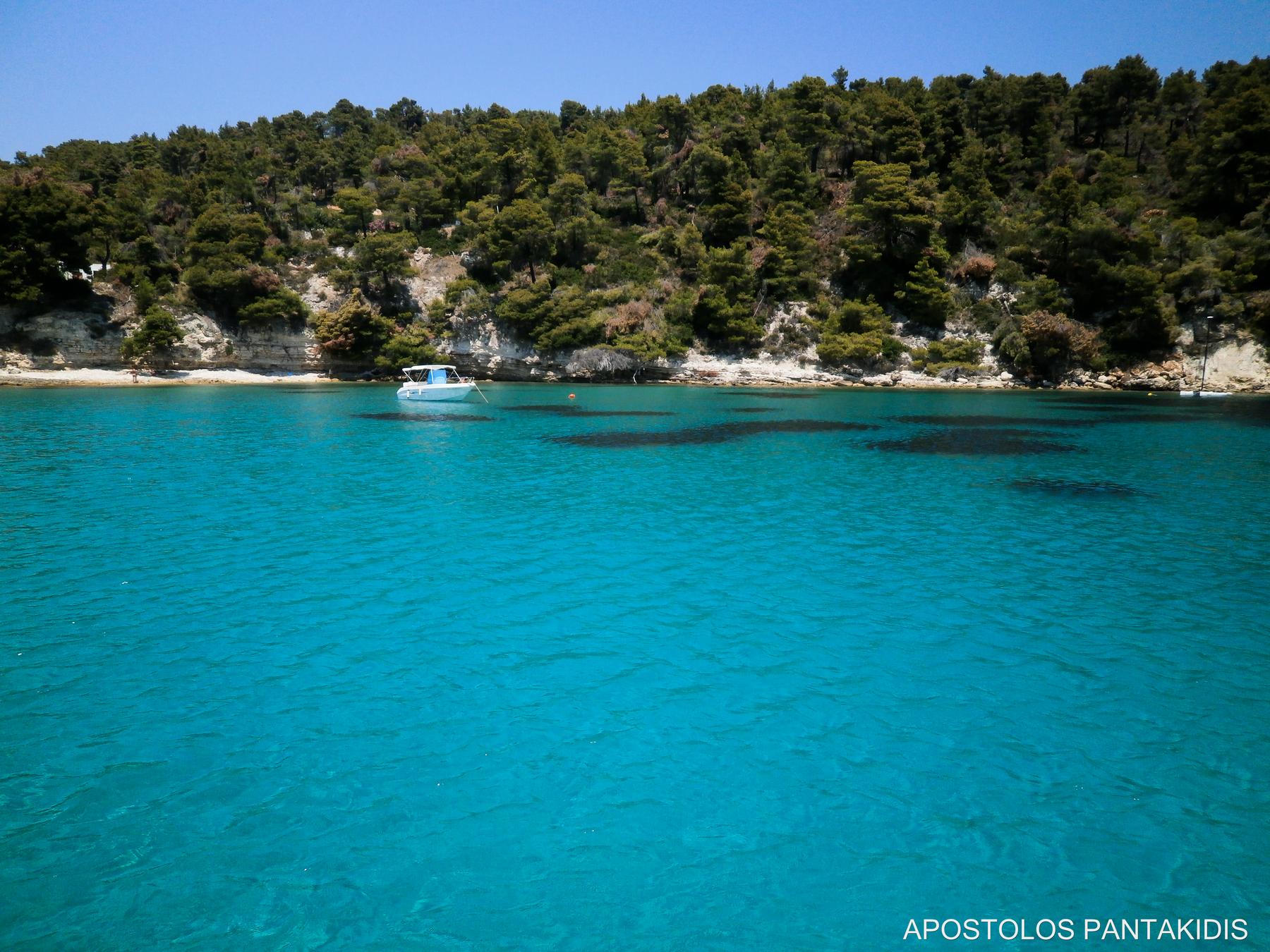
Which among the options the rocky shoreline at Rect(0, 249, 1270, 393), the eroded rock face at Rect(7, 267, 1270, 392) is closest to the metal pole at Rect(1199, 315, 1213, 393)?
the eroded rock face at Rect(7, 267, 1270, 392)

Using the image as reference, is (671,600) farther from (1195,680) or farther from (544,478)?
(544,478)

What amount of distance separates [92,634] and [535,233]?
62.6 meters

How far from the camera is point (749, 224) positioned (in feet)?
229

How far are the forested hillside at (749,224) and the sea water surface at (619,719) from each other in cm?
4709

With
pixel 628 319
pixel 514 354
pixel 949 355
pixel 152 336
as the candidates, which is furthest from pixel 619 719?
pixel 152 336

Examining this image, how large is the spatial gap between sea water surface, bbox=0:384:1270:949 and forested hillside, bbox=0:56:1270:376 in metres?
47.1

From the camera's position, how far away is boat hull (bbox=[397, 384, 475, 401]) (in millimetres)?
47125

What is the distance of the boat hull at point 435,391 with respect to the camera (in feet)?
155

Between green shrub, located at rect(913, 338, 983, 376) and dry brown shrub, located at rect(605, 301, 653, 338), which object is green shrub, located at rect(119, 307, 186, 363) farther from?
green shrub, located at rect(913, 338, 983, 376)

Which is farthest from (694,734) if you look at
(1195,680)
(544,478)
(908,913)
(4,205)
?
(4,205)

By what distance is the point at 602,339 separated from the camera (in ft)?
212

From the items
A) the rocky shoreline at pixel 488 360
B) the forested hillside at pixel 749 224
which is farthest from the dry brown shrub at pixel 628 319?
the rocky shoreline at pixel 488 360

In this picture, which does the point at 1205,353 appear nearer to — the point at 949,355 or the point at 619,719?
the point at 949,355

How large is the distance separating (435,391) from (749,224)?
37.2m
